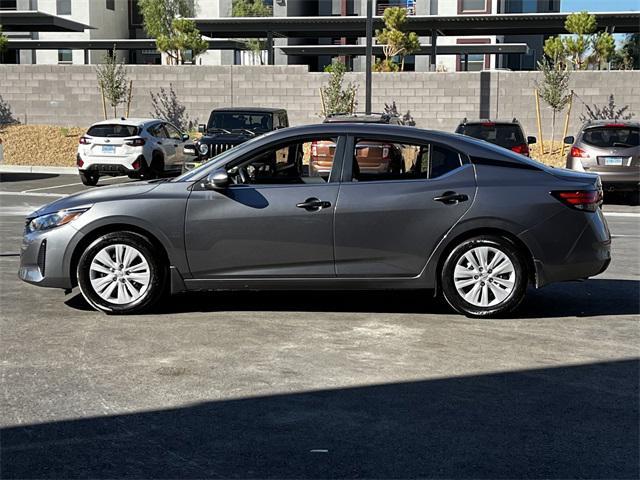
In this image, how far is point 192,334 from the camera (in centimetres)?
740

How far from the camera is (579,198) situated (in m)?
8.10

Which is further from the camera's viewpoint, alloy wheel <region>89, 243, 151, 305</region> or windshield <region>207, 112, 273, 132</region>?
windshield <region>207, 112, 273, 132</region>

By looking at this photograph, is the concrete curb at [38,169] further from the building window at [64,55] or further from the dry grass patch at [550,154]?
the building window at [64,55]

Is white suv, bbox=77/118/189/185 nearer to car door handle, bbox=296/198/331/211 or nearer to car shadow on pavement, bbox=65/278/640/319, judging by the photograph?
car shadow on pavement, bbox=65/278/640/319

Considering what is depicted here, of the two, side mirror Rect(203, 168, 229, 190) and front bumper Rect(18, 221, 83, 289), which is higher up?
side mirror Rect(203, 168, 229, 190)

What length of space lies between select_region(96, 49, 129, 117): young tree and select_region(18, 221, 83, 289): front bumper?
23787 millimetres

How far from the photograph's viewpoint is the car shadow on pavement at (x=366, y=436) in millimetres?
4617

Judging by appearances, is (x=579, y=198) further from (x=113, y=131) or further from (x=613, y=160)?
(x=113, y=131)

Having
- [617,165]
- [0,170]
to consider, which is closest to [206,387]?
[617,165]

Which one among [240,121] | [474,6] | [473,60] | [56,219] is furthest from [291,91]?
[473,60]

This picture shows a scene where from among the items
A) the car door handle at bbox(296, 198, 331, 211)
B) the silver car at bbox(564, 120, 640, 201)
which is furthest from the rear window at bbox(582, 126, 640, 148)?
the car door handle at bbox(296, 198, 331, 211)

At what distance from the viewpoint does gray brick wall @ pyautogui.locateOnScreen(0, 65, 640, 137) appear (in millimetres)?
29484

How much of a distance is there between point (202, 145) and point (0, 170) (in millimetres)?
8613

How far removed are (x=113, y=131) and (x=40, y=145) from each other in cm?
919
